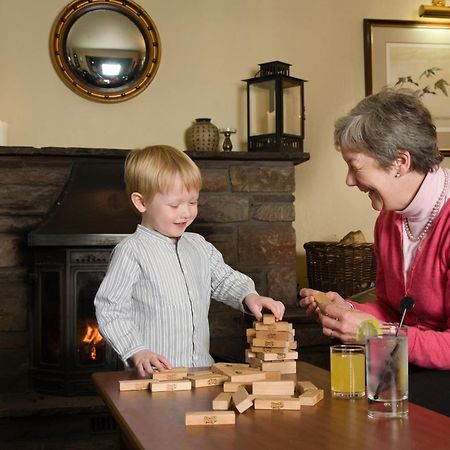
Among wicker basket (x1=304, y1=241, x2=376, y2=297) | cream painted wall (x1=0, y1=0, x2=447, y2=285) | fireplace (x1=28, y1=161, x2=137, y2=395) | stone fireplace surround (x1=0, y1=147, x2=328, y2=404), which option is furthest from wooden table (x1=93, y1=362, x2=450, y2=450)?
cream painted wall (x1=0, y1=0, x2=447, y2=285)

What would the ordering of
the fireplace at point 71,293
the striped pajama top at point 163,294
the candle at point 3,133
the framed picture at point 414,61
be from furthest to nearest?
the framed picture at point 414,61, the candle at point 3,133, the fireplace at point 71,293, the striped pajama top at point 163,294

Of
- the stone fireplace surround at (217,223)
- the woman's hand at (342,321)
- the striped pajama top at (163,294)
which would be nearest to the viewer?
the woman's hand at (342,321)

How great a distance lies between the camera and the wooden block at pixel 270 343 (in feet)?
5.62

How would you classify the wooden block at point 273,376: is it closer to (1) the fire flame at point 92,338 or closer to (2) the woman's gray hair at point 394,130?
(2) the woman's gray hair at point 394,130

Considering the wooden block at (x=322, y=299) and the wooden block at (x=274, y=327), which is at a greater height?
the wooden block at (x=322, y=299)

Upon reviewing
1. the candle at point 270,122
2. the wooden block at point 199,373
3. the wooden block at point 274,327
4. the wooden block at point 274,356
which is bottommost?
the wooden block at point 199,373

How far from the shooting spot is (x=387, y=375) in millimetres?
1355

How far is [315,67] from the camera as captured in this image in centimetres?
409

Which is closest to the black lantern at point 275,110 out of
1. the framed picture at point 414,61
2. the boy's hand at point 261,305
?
the framed picture at point 414,61

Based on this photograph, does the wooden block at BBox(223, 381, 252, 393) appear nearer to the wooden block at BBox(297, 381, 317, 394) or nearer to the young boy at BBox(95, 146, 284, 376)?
the wooden block at BBox(297, 381, 317, 394)

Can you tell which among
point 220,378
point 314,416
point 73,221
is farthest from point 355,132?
point 73,221

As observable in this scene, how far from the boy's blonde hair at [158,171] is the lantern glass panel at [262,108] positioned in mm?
1612

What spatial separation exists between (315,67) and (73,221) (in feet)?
5.09

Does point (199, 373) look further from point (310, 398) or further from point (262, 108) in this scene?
point (262, 108)
